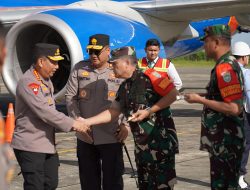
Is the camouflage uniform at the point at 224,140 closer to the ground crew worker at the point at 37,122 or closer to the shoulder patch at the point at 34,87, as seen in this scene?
the ground crew worker at the point at 37,122

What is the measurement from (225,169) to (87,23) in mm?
5737

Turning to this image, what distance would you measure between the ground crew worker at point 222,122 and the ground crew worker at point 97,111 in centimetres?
118

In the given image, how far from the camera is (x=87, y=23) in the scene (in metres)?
10.2

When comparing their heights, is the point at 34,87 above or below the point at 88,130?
above

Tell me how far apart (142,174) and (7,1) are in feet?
26.7

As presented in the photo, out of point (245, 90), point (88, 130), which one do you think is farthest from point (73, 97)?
point (245, 90)

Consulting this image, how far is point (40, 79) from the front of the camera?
552cm

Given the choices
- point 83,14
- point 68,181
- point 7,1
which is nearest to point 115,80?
point 68,181

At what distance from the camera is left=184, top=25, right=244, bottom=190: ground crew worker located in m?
4.71

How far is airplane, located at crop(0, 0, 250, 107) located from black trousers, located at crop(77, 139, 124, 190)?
3.84m

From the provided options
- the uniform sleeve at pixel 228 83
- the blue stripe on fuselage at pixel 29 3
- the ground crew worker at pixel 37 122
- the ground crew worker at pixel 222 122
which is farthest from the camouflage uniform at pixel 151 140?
the blue stripe on fuselage at pixel 29 3

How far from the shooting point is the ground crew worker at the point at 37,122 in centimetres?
538

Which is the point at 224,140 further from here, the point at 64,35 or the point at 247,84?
the point at 64,35

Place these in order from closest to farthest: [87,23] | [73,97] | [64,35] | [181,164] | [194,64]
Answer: [73,97] < [181,164] < [64,35] < [87,23] < [194,64]
